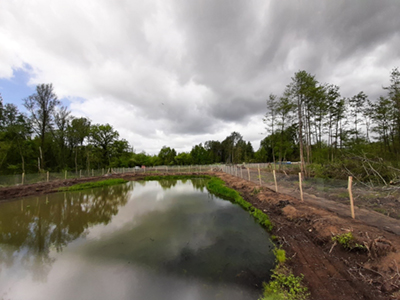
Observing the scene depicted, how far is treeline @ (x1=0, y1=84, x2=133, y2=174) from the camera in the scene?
2367 cm

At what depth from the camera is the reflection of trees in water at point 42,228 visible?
4948mm

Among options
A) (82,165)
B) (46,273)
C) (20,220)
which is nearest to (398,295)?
(46,273)

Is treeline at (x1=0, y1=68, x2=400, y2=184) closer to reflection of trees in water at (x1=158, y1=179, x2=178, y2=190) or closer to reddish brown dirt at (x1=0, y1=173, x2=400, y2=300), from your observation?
reddish brown dirt at (x1=0, y1=173, x2=400, y2=300)

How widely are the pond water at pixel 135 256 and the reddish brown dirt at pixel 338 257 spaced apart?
0.83 m

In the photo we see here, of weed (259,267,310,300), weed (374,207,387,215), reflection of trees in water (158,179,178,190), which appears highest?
weed (374,207,387,215)

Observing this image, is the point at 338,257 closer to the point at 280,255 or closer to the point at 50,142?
the point at 280,255

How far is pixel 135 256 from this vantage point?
484 cm

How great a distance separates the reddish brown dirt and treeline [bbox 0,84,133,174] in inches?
1263

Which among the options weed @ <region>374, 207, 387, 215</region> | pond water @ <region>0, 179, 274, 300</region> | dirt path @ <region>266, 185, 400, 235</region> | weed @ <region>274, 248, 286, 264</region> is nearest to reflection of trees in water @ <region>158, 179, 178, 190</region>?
pond water @ <region>0, 179, 274, 300</region>

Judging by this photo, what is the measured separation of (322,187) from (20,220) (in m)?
16.7

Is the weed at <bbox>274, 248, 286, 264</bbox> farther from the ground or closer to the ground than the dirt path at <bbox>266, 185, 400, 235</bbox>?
closer to the ground

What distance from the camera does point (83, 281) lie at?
12.7ft

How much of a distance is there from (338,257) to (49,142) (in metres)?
42.4

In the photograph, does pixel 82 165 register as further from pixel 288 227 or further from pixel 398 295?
pixel 398 295
